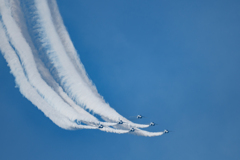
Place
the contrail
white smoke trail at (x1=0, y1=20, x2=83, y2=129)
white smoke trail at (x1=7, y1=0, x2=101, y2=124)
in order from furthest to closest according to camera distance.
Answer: white smoke trail at (x1=7, y1=0, x2=101, y2=124)
white smoke trail at (x1=0, y1=20, x2=83, y2=129)
the contrail

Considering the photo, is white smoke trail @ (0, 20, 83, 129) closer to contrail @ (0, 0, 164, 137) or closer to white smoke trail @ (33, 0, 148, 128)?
contrail @ (0, 0, 164, 137)

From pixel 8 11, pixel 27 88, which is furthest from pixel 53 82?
pixel 8 11

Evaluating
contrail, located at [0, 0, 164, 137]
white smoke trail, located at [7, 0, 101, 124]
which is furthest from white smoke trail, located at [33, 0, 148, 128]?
white smoke trail, located at [7, 0, 101, 124]

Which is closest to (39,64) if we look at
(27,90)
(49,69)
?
(49,69)

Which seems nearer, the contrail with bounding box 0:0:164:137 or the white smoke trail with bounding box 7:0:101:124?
the contrail with bounding box 0:0:164:137

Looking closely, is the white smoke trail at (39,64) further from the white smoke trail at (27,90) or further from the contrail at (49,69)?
the white smoke trail at (27,90)

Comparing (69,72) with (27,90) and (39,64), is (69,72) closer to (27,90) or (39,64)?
(39,64)

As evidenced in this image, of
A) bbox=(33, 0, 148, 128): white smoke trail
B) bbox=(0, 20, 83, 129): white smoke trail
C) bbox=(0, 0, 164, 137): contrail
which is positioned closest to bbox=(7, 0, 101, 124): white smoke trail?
bbox=(0, 0, 164, 137): contrail

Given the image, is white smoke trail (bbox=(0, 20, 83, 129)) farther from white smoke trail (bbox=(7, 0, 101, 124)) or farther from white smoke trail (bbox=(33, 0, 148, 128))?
white smoke trail (bbox=(33, 0, 148, 128))

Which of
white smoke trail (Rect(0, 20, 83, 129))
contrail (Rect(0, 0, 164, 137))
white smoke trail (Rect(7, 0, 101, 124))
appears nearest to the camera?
contrail (Rect(0, 0, 164, 137))

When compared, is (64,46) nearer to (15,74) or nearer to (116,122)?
(15,74)
